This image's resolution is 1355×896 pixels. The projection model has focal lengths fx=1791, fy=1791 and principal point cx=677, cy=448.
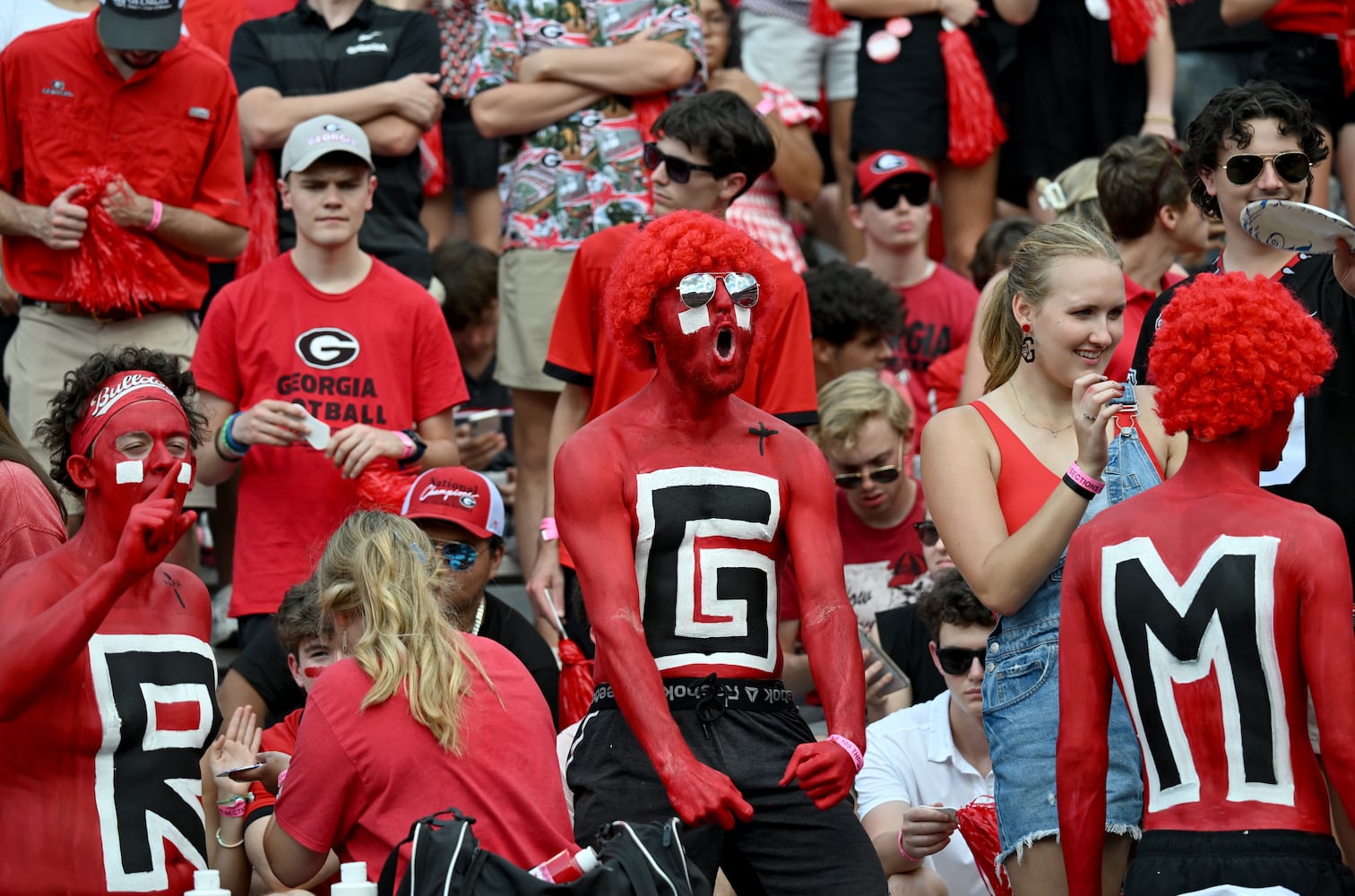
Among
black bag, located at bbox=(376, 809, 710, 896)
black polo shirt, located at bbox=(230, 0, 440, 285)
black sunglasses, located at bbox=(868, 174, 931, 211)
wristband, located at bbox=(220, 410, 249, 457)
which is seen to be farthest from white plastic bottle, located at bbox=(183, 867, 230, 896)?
black sunglasses, located at bbox=(868, 174, 931, 211)

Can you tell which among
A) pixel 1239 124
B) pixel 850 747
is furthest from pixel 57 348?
pixel 1239 124

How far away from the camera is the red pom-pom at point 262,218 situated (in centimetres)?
672

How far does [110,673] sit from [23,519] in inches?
19.7

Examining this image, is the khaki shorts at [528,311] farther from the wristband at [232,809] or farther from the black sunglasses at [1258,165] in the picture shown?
the black sunglasses at [1258,165]

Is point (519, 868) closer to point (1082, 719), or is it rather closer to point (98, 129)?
point (1082, 719)

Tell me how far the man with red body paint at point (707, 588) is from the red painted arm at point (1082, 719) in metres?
0.41

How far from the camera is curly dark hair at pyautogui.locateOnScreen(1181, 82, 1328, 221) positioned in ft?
14.8

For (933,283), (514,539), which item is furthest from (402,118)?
(933,283)

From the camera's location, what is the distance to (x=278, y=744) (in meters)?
4.95

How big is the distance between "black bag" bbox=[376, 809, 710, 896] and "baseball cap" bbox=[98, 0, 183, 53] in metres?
3.66

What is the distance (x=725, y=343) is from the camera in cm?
385

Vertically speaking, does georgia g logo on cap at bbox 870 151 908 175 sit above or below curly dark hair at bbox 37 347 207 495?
below

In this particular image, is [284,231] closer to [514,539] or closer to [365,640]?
[514,539]

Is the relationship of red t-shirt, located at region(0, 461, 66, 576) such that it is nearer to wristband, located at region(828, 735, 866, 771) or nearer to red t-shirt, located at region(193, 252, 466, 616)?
red t-shirt, located at region(193, 252, 466, 616)
